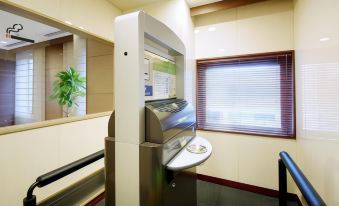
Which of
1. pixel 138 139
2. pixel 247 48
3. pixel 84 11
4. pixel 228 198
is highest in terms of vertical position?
pixel 84 11

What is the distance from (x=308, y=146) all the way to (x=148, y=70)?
196 cm

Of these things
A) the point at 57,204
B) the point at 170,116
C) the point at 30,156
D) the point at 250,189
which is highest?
the point at 170,116

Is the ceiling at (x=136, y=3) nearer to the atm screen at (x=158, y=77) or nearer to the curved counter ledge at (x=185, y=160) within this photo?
the atm screen at (x=158, y=77)

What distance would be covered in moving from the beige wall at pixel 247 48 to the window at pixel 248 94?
0.13m

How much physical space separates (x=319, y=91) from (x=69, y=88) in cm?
347

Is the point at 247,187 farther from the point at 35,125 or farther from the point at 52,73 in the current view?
the point at 52,73

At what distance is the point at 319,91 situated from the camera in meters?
1.64

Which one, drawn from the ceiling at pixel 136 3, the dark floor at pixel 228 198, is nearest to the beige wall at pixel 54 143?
the ceiling at pixel 136 3

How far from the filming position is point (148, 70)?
4.26 ft

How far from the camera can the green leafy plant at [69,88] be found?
294 cm

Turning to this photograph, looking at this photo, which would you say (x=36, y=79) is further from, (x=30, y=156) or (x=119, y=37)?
(x=119, y=37)

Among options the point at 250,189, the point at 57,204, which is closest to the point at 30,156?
the point at 57,204

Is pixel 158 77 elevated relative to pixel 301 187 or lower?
elevated

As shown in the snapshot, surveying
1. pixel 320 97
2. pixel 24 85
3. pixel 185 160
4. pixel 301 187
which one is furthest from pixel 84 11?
pixel 320 97
